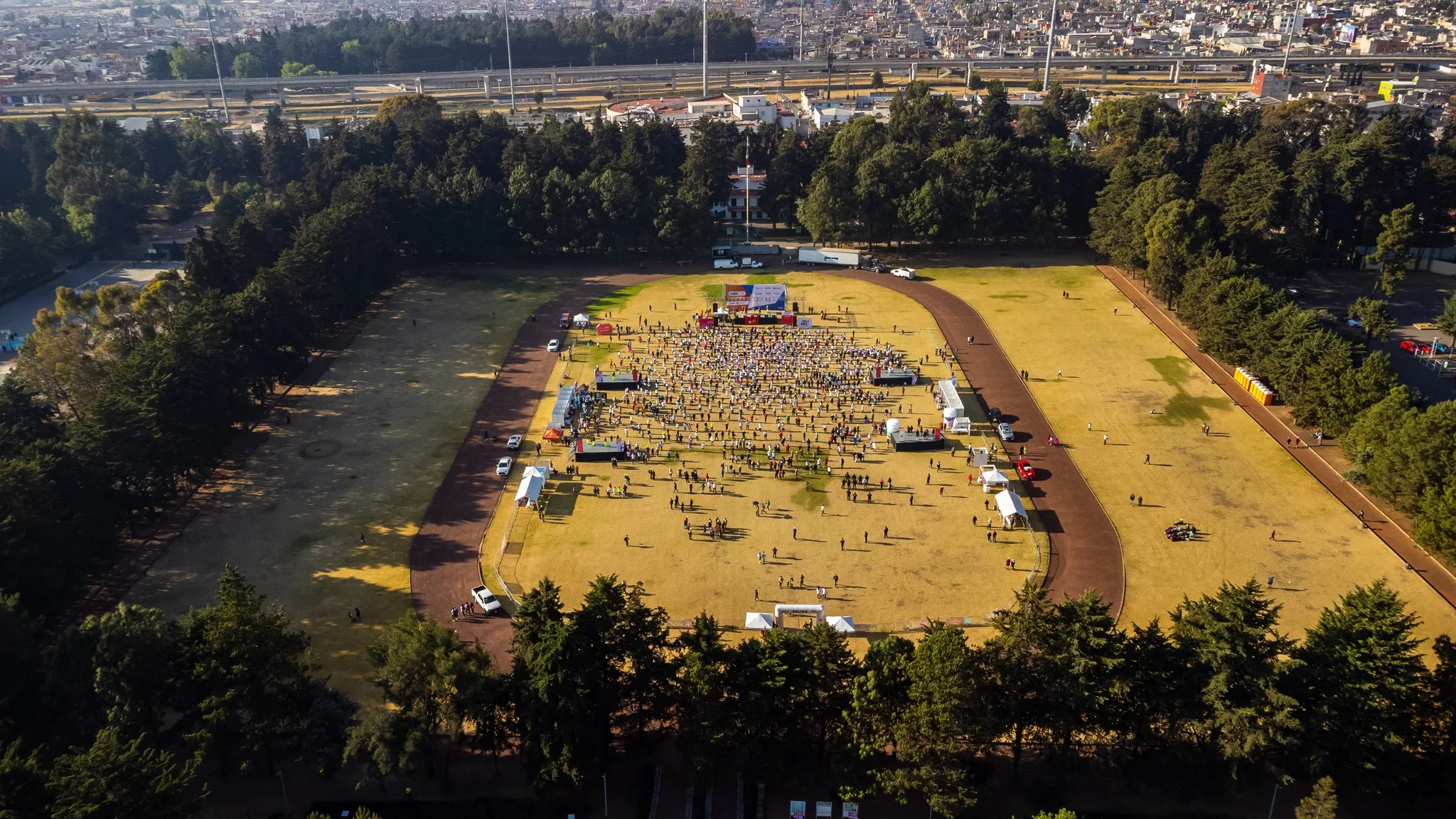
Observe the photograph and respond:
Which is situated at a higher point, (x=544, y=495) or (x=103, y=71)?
(x=103, y=71)

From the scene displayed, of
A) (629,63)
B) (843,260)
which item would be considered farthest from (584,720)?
(629,63)

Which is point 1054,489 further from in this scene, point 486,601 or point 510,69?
point 510,69

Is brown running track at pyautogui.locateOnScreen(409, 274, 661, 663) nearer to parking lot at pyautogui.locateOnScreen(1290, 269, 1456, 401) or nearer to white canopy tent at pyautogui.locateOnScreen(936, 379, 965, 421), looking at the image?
white canopy tent at pyautogui.locateOnScreen(936, 379, 965, 421)

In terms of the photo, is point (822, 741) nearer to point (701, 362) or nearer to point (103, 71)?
point (701, 362)

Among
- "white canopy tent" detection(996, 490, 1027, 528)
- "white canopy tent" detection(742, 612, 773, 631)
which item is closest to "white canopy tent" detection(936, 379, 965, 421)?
"white canopy tent" detection(996, 490, 1027, 528)

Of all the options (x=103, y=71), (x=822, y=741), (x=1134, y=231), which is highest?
(x=103, y=71)

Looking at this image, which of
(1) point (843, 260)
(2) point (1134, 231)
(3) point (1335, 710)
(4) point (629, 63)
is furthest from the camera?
(4) point (629, 63)
